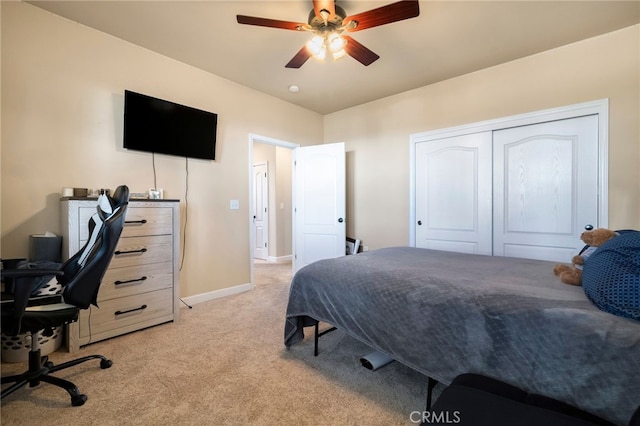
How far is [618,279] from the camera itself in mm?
1021

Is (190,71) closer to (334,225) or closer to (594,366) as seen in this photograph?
(334,225)

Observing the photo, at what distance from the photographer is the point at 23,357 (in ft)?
6.28

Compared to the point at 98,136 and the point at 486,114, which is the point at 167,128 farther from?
the point at 486,114

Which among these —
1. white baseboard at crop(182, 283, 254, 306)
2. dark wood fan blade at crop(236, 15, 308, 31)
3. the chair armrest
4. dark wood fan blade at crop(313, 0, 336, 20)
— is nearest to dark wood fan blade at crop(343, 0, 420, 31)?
dark wood fan blade at crop(313, 0, 336, 20)

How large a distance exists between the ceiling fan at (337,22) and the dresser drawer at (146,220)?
1.72 m

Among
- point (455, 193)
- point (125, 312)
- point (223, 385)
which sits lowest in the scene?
point (223, 385)

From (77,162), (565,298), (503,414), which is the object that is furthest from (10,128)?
(565,298)

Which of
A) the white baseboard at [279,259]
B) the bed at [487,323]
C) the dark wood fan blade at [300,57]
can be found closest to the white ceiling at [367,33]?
the dark wood fan blade at [300,57]

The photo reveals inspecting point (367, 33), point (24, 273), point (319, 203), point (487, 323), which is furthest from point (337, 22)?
point (319, 203)

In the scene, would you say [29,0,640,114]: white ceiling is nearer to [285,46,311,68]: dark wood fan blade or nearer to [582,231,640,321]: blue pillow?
[285,46,311,68]: dark wood fan blade

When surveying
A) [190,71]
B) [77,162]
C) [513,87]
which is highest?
[190,71]

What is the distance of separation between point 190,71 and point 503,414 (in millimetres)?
3744

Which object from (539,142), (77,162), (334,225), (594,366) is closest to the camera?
(594,366)

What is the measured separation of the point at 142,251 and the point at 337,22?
8.05ft
